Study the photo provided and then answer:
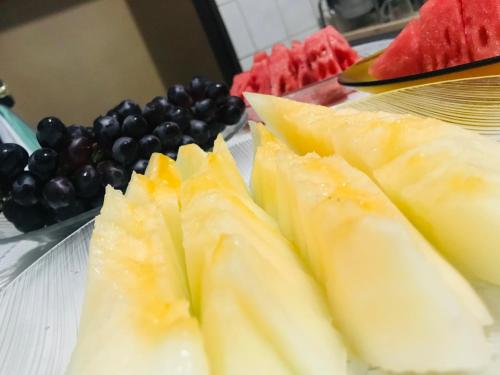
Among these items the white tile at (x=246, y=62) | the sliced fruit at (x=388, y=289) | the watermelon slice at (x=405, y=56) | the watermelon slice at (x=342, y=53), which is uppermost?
the sliced fruit at (x=388, y=289)

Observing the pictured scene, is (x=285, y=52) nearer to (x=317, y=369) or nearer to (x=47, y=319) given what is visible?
(x=47, y=319)

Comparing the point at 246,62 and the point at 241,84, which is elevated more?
the point at 241,84

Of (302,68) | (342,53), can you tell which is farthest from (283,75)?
(342,53)

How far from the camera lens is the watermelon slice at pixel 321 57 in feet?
4.70

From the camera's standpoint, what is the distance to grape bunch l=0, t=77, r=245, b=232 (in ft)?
3.18

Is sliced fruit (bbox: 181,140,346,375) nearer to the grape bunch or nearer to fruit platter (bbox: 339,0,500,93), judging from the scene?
fruit platter (bbox: 339,0,500,93)

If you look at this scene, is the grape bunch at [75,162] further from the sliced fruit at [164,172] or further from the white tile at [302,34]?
the white tile at [302,34]

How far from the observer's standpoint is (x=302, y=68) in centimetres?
148

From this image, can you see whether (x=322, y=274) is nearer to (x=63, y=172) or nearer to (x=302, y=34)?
(x=63, y=172)

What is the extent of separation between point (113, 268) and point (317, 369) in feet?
0.68

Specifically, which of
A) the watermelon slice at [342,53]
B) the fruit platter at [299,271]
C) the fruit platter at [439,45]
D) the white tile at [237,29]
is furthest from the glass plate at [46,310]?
the white tile at [237,29]

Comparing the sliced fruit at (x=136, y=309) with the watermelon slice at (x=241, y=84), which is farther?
the watermelon slice at (x=241, y=84)

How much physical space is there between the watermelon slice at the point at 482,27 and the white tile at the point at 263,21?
7.18ft

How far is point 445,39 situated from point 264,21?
2.20 m
